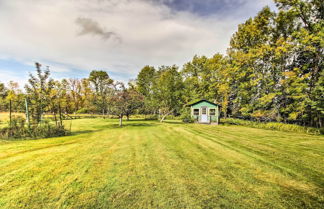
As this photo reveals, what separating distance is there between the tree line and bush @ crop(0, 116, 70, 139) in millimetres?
1022

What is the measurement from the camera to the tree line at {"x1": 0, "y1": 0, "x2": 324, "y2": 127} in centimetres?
A: 1106

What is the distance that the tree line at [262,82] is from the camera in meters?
11.1

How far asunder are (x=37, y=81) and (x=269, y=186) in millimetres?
12757

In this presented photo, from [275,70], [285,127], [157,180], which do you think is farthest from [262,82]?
[157,180]

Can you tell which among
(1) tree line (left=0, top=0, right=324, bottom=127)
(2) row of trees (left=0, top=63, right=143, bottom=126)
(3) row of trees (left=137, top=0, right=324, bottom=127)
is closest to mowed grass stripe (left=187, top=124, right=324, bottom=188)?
(1) tree line (left=0, top=0, right=324, bottom=127)

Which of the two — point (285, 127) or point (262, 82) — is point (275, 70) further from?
point (285, 127)

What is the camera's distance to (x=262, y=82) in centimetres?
1686

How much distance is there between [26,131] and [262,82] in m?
22.5

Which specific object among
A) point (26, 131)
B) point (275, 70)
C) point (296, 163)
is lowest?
point (296, 163)

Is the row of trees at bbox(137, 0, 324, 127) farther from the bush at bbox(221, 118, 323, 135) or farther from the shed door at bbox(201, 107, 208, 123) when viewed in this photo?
the shed door at bbox(201, 107, 208, 123)

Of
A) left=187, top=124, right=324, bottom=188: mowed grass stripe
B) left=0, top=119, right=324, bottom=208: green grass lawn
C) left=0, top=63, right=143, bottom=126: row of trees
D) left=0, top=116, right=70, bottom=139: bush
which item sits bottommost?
left=187, top=124, right=324, bottom=188: mowed grass stripe

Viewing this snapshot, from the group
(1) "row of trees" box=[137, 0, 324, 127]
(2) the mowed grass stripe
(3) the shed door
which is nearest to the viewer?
(2) the mowed grass stripe

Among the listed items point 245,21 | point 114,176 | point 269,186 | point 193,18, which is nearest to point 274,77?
point 245,21

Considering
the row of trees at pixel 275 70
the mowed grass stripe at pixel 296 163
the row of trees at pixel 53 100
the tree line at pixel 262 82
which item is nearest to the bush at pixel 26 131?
the row of trees at pixel 53 100
